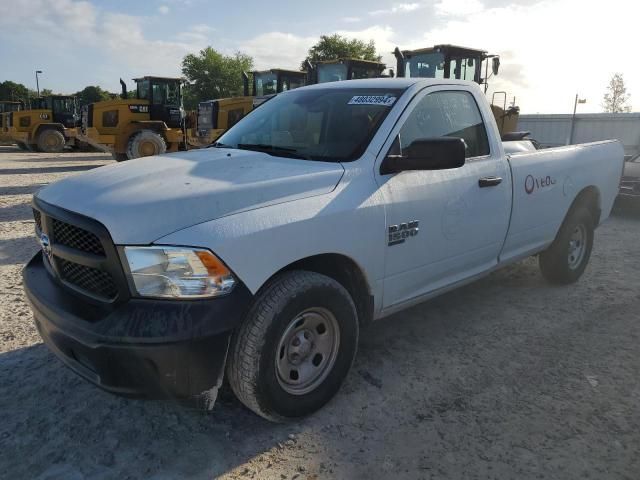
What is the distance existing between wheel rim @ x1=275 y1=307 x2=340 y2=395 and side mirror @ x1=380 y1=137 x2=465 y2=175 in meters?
0.94

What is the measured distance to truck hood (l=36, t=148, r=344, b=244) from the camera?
226 centimetres

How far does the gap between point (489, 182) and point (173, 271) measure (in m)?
2.43

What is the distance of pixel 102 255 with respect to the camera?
2309 millimetres

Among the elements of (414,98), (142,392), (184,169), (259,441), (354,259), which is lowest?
(259,441)

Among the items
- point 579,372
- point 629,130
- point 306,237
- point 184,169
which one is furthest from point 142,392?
point 629,130

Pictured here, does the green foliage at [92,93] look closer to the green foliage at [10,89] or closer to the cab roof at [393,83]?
the green foliage at [10,89]

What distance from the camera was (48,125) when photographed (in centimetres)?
2255

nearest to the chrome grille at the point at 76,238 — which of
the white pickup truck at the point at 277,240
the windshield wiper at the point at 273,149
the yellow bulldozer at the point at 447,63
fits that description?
the white pickup truck at the point at 277,240

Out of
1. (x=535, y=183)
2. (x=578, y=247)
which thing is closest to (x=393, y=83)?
(x=535, y=183)

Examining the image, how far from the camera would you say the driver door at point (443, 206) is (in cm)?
308

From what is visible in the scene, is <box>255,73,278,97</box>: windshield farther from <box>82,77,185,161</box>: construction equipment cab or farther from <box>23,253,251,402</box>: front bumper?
<box>23,253,251,402</box>: front bumper

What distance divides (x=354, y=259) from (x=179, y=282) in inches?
39.4

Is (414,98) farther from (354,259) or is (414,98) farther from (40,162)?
(40,162)

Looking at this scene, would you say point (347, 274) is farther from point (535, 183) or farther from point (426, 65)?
point (426, 65)
